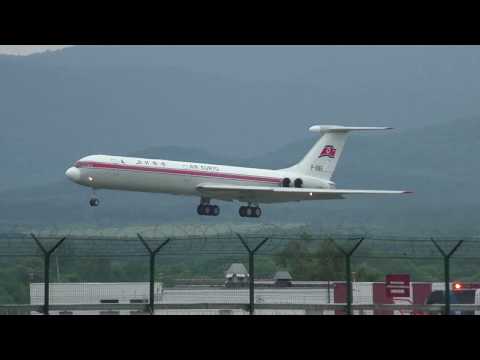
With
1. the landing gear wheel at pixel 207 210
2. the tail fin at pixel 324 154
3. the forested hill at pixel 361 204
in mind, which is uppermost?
the forested hill at pixel 361 204

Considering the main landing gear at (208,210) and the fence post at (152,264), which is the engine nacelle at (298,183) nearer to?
the main landing gear at (208,210)

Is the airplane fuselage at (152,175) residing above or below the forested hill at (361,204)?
below

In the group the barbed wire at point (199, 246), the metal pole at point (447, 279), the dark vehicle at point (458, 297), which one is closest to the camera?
the metal pole at point (447, 279)

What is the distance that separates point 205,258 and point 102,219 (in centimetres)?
6232

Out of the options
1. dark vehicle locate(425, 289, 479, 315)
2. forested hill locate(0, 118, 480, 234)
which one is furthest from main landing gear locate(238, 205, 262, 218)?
forested hill locate(0, 118, 480, 234)

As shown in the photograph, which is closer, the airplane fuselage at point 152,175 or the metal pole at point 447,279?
the metal pole at point 447,279

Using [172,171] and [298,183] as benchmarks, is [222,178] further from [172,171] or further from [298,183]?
[298,183]

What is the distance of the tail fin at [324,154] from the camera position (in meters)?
62.4

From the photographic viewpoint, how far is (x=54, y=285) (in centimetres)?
2816

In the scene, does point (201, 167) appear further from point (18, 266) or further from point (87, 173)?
point (18, 266)

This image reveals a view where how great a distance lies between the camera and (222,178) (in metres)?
55.7

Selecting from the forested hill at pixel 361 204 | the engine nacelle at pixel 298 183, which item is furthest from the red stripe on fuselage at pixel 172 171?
the forested hill at pixel 361 204

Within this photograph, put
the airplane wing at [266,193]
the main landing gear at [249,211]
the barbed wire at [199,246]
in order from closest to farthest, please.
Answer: the barbed wire at [199,246], the airplane wing at [266,193], the main landing gear at [249,211]
